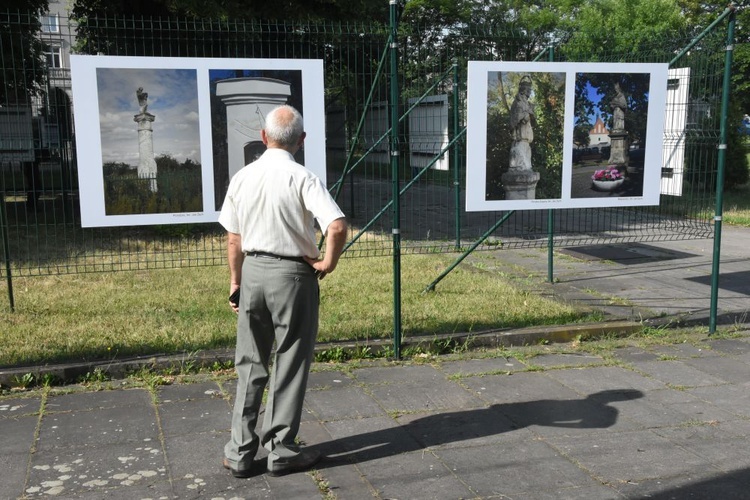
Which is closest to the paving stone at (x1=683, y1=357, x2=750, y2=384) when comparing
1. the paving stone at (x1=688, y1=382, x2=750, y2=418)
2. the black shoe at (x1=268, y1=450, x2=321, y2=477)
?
the paving stone at (x1=688, y1=382, x2=750, y2=418)

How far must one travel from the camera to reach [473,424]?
4938 millimetres

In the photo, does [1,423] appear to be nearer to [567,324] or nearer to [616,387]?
[616,387]

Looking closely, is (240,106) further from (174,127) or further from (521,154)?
(521,154)

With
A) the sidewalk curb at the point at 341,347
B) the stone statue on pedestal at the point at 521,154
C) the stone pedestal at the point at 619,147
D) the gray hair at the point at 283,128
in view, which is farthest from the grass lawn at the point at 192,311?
the gray hair at the point at 283,128

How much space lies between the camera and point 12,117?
7.35 meters

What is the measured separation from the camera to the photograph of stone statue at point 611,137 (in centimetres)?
709

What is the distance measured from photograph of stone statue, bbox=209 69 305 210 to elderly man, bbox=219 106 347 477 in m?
2.23

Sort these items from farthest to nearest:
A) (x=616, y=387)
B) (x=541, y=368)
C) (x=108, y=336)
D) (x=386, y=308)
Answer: (x=386, y=308) → (x=108, y=336) → (x=541, y=368) → (x=616, y=387)

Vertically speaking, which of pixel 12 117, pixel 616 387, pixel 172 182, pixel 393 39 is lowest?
pixel 616 387

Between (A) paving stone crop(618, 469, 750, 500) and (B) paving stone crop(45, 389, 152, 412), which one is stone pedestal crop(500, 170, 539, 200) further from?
(B) paving stone crop(45, 389, 152, 412)

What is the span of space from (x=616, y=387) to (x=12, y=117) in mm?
6056

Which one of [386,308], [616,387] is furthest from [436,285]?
[616,387]

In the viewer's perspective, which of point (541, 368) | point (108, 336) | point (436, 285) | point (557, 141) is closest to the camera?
point (541, 368)

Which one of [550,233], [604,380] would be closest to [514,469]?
[604,380]
